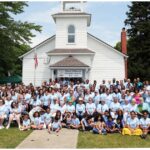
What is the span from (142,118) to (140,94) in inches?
98.8

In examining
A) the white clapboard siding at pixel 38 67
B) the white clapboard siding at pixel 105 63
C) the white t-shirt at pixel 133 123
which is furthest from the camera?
the white clapboard siding at pixel 38 67

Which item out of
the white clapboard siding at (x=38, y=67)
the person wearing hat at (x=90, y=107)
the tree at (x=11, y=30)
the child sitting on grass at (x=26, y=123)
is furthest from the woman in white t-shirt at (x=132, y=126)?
the tree at (x=11, y=30)

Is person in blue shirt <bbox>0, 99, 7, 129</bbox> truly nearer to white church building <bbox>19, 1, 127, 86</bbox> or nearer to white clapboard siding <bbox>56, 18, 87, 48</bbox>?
white church building <bbox>19, 1, 127, 86</bbox>

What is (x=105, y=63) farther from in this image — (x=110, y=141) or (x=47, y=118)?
(x=110, y=141)

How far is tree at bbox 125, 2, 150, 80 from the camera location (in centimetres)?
4088

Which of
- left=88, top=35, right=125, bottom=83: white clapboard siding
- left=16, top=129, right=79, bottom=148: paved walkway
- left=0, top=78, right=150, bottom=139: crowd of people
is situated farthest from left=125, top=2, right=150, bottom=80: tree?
left=16, top=129, right=79, bottom=148: paved walkway

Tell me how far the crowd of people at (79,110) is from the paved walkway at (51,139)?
57cm

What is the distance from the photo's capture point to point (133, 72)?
133 feet

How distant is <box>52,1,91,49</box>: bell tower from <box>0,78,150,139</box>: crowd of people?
38.6 ft

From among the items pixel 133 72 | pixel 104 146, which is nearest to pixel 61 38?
pixel 133 72

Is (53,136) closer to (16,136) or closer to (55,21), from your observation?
(16,136)

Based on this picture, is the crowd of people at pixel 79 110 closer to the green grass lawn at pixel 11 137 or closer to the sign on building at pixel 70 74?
the green grass lawn at pixel 11 137

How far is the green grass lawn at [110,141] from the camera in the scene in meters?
13.0

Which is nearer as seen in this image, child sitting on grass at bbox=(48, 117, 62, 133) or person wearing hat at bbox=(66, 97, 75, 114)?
child sitting on grass at bbox=(48, 117, 62, 133)
